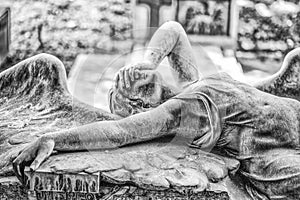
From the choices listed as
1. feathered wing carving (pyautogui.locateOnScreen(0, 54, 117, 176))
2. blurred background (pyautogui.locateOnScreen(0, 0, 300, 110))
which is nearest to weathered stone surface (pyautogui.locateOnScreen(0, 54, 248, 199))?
feathered wing carving (pyautogui.locateOnScreen(0, 54, 117, 176))

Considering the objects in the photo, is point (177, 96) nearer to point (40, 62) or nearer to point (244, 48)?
point (40, 62)

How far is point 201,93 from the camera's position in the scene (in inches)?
102

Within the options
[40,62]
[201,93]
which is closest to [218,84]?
[201,93]

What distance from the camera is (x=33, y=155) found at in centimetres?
241

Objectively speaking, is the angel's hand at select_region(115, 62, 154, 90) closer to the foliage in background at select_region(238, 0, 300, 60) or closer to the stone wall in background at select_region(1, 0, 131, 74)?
the stone wall in background at select_region(1, 0, 131, 74)

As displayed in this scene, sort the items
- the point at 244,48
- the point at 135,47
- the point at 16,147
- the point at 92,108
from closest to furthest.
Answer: the point at 16,147, the point at 92,108, the point at 135,47, the point at 244,48

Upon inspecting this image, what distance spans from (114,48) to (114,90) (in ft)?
2.63

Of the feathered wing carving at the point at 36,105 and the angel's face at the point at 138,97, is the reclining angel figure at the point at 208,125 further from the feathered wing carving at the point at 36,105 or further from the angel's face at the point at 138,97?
the feathered wing carving at the point at 36,105

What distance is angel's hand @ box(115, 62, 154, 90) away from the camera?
8.63 ft

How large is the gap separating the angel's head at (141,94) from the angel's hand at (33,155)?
0.37 metres

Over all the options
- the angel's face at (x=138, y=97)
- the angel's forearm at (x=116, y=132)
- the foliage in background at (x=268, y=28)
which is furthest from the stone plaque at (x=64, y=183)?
the foliage in background at (x=268, y=28)

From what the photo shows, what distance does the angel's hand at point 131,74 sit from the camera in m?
2.63

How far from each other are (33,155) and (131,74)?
0.52 metres

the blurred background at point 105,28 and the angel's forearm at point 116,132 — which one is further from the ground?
the blurred background at point 105,28
